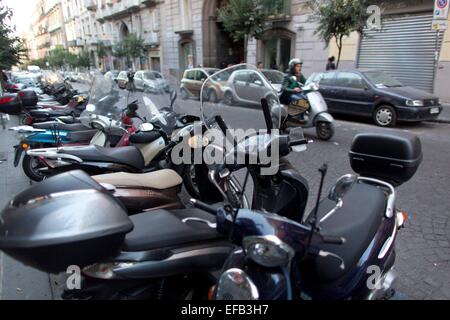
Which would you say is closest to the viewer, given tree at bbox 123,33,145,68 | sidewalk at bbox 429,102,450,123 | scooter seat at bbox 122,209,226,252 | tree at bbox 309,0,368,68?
scooter seat at bbox 122,209,226,252

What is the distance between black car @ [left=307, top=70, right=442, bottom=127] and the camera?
7867mm

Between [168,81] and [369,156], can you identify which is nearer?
[369,156]

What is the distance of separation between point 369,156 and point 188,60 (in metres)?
25.2

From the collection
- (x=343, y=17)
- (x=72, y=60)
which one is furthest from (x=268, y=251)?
(x=72, y=60)

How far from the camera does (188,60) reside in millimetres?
25953

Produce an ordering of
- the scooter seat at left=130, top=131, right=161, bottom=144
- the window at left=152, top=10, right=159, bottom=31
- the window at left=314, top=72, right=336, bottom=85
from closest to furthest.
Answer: the scooter seat at left=130, top=131, right=161, bottom=144
the window at left=314, top=72, right=336, bottom=85
the window at left=152, top=10, right=159, bottom=31

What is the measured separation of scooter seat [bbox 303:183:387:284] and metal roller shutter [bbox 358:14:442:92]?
1162 centimetres

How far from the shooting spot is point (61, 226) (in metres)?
1.27

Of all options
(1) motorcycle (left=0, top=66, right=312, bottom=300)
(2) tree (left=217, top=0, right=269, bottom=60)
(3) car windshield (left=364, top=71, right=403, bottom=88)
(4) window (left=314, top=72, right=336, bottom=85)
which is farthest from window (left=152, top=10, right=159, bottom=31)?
(1) motorcycle (left=0, top=66, right=312, bottom=300)

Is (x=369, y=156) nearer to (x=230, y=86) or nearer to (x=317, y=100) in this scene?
(x=230, y=86)

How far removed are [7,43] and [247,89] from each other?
1260cm

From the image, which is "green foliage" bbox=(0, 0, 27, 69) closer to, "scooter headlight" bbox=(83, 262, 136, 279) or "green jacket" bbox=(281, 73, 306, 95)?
"green jacket" bbox=(281, 73, 306, 95)
